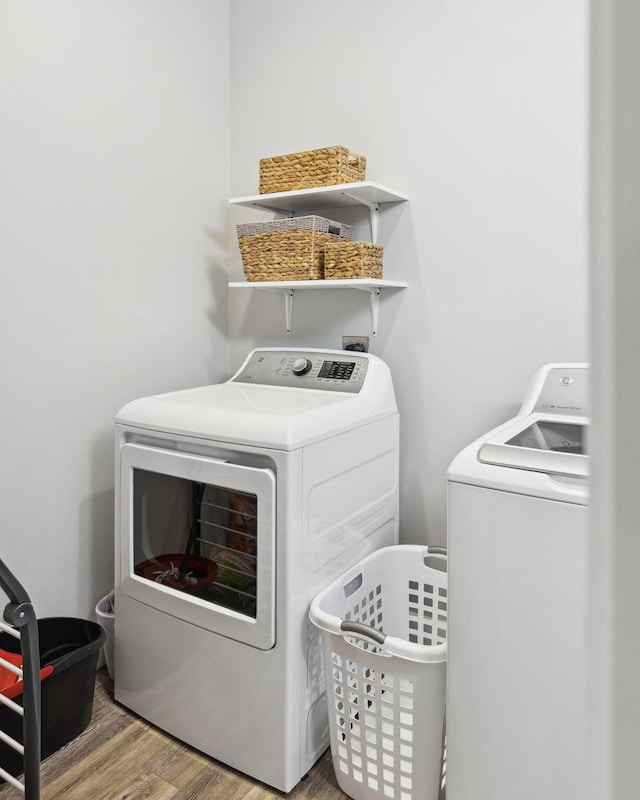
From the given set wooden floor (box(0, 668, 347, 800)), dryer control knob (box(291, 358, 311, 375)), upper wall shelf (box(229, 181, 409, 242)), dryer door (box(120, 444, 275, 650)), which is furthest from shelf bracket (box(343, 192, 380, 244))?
wooden floor (box(0, 668, 347, 800))

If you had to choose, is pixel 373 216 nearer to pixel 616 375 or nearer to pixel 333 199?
pixel 333 199

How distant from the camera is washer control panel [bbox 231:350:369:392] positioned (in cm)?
201

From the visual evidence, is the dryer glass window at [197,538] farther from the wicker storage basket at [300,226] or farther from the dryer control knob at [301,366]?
the wicker storage basket at [300,226]

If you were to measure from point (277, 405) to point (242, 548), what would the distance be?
0.42 meters

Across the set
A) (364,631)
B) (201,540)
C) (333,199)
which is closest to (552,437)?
(364,631)

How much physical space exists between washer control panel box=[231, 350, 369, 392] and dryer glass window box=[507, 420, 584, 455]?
62 centimetres

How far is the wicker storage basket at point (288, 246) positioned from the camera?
2029 millimetres

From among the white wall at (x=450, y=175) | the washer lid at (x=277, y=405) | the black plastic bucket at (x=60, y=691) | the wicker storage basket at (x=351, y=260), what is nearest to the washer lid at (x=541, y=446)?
the white wall at (x=450, y=175)

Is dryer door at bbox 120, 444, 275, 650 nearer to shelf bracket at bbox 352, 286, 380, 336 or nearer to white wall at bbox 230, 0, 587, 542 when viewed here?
white wall at bbox 230, 0, 587, 542

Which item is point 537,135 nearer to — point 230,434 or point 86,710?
point 230,434

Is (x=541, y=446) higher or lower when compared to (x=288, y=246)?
lower

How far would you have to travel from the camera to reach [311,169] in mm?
2029

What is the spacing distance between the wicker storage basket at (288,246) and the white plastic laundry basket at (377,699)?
1011 millimetres

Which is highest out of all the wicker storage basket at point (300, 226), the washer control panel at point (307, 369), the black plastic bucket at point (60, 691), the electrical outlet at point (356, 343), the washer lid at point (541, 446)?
the wicker storage basket at point (300, 226)
